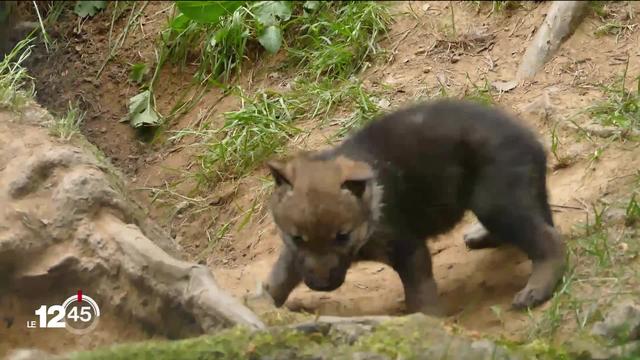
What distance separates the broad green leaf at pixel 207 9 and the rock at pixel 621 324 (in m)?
4.72

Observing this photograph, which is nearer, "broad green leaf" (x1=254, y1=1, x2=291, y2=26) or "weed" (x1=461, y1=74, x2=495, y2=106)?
"weed" (x1=461, y1=74, x2=495, y2=106)

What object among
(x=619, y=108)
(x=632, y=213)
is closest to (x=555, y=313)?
(x=632, y=213)

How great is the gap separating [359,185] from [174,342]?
1.30 metres

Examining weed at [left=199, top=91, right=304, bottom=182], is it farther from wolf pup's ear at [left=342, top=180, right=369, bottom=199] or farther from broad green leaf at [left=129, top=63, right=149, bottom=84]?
wolf pup's ear at [left=342, top=180, right=369, bottom=199]

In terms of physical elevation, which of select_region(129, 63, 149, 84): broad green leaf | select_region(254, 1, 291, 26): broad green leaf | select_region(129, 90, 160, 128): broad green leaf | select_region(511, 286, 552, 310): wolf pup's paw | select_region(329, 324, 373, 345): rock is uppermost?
select_region(329, 324, 373, 345): rock

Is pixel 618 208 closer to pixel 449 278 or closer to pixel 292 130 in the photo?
pixel 449 278

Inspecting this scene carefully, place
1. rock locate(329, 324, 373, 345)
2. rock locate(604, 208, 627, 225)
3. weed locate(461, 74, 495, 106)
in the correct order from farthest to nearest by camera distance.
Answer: weed locate(461, 74, 495, 106), rock locate(604, 208, 627, 225), rock locate(329, 324, 373, 345)

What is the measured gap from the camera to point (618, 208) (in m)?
5.37

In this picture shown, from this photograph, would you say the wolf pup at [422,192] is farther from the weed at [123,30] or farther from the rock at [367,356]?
the weed at [123,30]

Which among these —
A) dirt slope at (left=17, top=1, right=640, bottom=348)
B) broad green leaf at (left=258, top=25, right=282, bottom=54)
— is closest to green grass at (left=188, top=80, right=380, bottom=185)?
dirt slope at (left=17, top=1, right=640, bottom=348)

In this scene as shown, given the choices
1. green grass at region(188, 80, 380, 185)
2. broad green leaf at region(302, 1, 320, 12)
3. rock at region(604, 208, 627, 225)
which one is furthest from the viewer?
broad green leaf at region(302, 1, 320, 12)

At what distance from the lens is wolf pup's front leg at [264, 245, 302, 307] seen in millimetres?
5129

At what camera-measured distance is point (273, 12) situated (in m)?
8.20

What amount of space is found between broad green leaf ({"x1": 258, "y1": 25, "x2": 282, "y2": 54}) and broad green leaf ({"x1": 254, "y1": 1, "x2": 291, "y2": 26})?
7 centimetres
